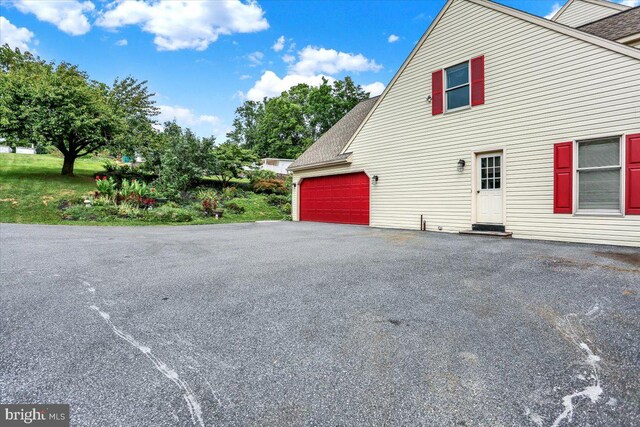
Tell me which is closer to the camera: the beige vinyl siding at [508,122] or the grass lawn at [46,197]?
the beige vinyl siding at [508,122]

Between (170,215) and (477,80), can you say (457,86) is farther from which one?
(170,215)

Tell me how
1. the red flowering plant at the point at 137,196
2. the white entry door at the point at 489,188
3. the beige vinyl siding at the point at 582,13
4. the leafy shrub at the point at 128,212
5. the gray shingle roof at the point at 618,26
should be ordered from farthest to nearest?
the red flowering plant at the point at 137,196 < the leafy shrub at the point at 128,212 < the beige vinyl siding at the point at 582,13 < the white entry door at the point at 489,188 < the gray shingle roof at the point at 618,26

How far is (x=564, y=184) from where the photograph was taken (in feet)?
20.6

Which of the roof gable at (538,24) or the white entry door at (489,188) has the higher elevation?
the roof gable at (538,24)

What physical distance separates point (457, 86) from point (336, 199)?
5.52 metres

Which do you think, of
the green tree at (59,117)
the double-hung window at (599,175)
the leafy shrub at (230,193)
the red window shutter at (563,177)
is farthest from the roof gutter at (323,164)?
the green tree at (59,117)

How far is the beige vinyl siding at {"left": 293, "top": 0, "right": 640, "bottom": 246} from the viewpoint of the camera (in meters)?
5.96

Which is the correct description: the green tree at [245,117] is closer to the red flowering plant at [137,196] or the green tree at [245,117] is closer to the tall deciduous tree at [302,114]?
the tall deciduous tree at [302,114]

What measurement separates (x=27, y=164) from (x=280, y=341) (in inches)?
973

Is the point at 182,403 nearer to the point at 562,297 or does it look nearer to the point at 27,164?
the point at 562,297

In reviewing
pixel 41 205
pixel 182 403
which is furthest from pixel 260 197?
pixel 182 403

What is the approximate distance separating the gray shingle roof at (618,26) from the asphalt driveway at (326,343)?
19.0 ft

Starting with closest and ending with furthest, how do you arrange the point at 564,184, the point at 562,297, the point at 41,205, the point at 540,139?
the point at 562,297 < the point at 564,184 < the point at 540,139 < the point at 41,205

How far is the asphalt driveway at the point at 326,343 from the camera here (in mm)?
1468
